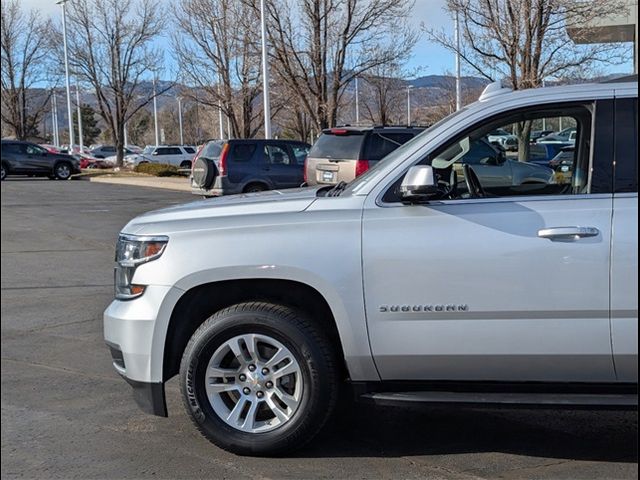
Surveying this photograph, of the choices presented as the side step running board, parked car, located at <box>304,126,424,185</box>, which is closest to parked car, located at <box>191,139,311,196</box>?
parked car, located at <box>304,126,424,185</box>

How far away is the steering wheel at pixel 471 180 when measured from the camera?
4.73 meters

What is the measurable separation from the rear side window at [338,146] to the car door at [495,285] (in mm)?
9145

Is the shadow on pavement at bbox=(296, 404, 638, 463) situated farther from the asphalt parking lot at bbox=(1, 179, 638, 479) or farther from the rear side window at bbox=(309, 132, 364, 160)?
the rear side window at bbox=(309, 132, 364, 160)

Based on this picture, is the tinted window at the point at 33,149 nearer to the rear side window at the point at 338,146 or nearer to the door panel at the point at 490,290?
the rear side window at the point at 338,146

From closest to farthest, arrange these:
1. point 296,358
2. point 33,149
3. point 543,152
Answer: point 296,358
point 543,152
point 33,149

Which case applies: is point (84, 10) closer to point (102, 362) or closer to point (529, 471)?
point (102, 362)

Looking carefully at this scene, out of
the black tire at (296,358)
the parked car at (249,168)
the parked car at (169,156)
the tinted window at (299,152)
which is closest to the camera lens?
the black tire at (296,358)

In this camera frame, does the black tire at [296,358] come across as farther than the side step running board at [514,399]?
Yes

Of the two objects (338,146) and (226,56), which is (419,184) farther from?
(226,56)

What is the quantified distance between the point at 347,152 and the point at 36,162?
22642 millimetres

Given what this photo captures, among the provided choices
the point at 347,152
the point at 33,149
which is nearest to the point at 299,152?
the point at 347,152

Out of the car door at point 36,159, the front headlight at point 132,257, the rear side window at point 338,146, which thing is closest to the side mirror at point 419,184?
the front headlight at point 132,257

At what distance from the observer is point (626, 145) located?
4148mm

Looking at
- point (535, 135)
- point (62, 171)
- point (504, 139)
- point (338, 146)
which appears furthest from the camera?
point (62, 171)
